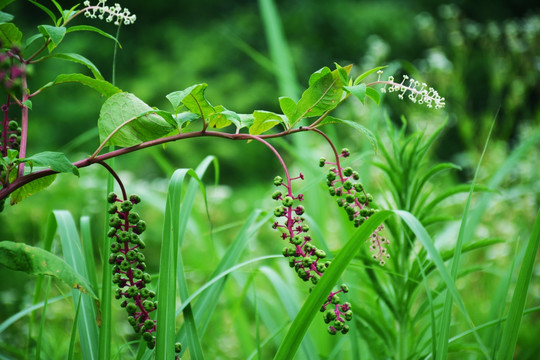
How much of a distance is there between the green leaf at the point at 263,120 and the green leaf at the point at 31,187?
0.68ft

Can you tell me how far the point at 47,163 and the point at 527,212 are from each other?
7.64 feet

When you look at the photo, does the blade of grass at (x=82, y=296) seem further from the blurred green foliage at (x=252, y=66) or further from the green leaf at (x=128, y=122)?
the blurred green foliage at (x=252, y=66)

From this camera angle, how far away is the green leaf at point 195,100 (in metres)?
0.43

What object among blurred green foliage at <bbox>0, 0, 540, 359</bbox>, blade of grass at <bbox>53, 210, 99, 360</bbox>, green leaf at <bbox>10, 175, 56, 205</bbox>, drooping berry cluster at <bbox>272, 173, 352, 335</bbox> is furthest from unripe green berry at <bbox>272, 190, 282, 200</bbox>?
blurred green foliage at <bbox>0, 0, 540, 359</bbox>

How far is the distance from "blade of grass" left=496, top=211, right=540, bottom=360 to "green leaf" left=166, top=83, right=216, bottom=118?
35 cm

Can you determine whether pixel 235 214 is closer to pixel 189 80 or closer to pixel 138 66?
pixel 189 80

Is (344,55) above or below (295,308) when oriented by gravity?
above

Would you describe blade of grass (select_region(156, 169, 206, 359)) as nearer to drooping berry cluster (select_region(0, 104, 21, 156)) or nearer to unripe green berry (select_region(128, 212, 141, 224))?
unripe green berry (select_region(128, 212, 141, 224))

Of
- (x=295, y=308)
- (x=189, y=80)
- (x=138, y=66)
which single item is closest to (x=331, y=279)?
(x=295, y=308)

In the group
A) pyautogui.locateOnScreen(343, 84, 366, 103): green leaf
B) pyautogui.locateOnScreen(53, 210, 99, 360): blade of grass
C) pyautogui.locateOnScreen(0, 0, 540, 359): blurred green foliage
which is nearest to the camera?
pyautogui.locateOnScreen(343, 84, 366, 103): green leaf

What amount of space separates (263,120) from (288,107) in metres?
0.03

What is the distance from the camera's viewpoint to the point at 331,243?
232cm

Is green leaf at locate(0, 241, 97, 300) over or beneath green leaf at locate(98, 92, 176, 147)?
beneath

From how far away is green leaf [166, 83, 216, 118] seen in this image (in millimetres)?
426
